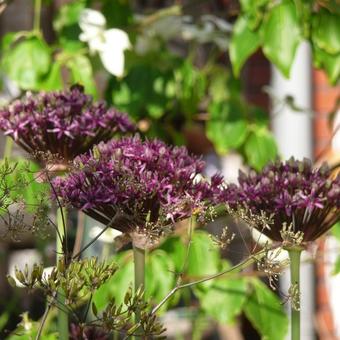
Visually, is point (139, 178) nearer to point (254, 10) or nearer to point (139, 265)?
point (139, 265)

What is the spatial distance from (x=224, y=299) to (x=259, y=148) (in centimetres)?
52

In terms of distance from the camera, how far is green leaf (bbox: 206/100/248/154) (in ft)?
8.98

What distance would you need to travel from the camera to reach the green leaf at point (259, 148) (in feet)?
9.00

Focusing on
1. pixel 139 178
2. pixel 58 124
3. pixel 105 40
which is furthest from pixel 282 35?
pixel 139 178

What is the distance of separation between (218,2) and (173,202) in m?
2.66

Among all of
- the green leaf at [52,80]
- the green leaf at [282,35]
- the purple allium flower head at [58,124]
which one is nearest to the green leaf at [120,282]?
the green leaf at [52,80]

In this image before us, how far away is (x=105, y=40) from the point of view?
7.74 feet

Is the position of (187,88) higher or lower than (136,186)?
higher

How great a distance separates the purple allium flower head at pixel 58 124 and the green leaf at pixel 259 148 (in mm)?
1465

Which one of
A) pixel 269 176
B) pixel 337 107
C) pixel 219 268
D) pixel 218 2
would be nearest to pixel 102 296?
pixel 219 268

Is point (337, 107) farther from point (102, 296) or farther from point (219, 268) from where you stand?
point (102, 296)

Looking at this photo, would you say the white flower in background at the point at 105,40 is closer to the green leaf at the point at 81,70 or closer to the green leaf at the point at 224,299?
the green leaf at the point at 81,70

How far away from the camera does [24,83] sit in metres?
2.33

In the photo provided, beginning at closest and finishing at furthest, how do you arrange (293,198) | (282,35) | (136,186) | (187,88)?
(136,186) → (293,198) → (282,35) → (187,88)
